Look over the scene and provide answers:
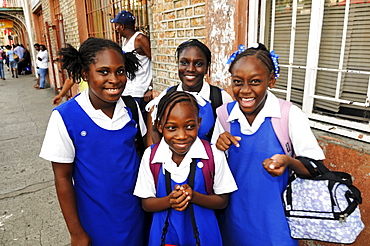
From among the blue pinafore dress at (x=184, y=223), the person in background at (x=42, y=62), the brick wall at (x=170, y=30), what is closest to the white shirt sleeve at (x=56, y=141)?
the blue pinafore dress at (x=184, y=223)

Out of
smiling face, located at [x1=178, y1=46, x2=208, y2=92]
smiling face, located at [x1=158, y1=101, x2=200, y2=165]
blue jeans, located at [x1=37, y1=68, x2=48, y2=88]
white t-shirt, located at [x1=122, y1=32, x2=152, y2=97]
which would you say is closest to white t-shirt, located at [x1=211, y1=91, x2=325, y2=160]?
smiling face, located at [x1=158, y1=101, x2=200, y2=165]

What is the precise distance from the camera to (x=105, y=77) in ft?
4.74

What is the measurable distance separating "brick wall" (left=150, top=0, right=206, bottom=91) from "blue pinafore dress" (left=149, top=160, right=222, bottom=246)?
186cm

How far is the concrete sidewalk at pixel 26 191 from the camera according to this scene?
8.85 ft

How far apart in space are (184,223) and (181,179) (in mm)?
224

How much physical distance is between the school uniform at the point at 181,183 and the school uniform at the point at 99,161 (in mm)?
150

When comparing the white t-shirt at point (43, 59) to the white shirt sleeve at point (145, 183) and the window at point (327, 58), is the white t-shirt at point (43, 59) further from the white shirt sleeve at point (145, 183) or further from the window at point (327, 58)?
the white shirt sleeve at point (145, 183)

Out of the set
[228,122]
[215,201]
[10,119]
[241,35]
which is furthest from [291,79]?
[10,119]

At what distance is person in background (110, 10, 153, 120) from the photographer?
3.33 metres

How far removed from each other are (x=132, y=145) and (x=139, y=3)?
3.24m

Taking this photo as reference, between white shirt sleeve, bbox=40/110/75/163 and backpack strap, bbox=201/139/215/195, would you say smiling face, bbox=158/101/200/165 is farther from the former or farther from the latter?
white shirt sleeve, bbox=40/110/75/163

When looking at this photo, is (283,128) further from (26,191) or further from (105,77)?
(26,191)

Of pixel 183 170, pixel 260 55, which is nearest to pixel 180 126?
pixel 183 170

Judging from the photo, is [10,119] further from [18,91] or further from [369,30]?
[369,30]
